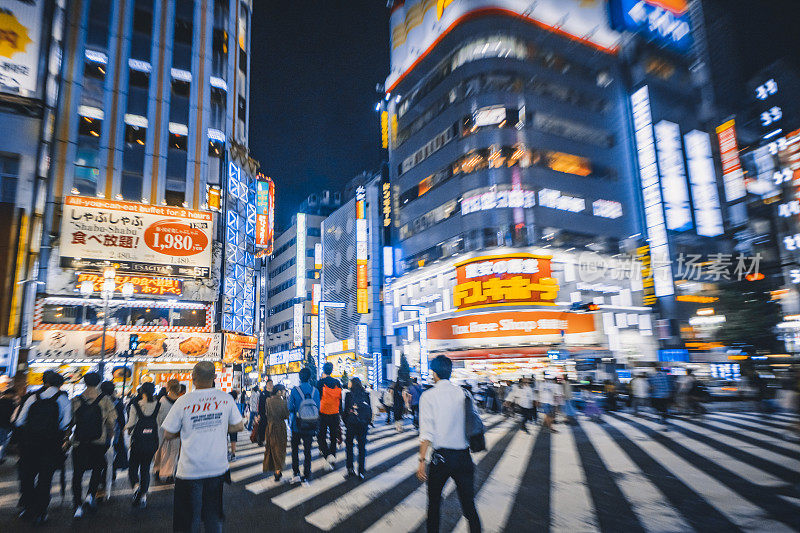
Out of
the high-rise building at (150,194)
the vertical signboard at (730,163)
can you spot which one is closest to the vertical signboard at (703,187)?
the vertical signboard at (730,163)

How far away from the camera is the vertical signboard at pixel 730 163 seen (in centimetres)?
3212

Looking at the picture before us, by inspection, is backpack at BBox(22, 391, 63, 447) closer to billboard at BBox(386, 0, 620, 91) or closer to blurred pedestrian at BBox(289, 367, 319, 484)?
blurred pedestrian at BBox(289, 367, 319, 484)

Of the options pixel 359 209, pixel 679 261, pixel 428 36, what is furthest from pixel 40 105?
pixel 679 261

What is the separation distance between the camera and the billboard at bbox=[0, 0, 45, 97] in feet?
36.7

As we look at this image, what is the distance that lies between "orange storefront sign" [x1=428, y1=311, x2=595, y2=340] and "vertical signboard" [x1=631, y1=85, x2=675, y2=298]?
6.11m

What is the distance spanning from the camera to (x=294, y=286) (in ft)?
230

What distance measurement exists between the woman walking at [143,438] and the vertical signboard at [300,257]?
56872 mm

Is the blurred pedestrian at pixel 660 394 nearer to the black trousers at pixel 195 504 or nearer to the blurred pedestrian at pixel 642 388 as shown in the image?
the blurred pedestrian at pixel 642 388

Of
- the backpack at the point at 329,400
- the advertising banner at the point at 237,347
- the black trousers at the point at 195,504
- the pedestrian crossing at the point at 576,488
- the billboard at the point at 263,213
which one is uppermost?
the billboard at the point at 263,213

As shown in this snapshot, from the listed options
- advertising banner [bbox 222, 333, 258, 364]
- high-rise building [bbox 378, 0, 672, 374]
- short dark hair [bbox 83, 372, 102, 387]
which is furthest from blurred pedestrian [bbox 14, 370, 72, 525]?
high-rise building [bbox 378, 0, 672, 374]

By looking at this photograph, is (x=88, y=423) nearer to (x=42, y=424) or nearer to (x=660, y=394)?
(x=42, y=424)

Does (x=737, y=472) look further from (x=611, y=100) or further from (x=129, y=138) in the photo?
(x=611, y=100)

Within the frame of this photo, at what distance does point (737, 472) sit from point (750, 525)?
3.05 metres

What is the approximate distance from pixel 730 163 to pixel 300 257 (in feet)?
166
